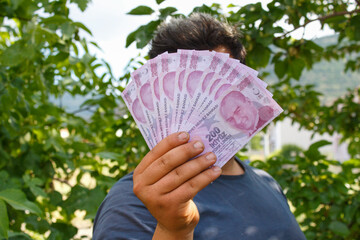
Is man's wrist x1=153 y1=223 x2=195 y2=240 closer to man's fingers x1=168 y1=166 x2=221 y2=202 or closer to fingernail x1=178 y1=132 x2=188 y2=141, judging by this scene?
man's fingers x1=168 y1=166 x2=221 y2=202

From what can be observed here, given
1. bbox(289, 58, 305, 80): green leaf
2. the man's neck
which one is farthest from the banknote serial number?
bbox(289, 58, 305, 80): green leaf

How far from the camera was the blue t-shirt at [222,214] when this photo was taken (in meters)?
1.10

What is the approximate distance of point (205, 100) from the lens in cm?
102

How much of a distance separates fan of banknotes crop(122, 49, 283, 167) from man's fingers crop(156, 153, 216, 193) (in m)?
0.11

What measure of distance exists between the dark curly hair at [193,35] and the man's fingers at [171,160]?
22.9 inches

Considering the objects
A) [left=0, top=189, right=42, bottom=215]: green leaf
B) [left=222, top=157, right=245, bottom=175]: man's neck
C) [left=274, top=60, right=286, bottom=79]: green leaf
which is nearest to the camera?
[left=0, top=189, right=42, bottom=215]: green leaf

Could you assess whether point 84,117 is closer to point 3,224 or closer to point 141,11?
point 141,11

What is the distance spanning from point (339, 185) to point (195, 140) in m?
2.03

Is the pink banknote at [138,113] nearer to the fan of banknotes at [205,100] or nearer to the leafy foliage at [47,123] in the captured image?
the fan of banknotes at [205,100]

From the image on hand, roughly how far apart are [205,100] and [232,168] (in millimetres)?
581

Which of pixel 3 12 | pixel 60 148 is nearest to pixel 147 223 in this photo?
pixel 60 148

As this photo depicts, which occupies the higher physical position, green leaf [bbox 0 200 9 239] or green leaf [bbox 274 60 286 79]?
green leaf [bbox 274 60 286 79]

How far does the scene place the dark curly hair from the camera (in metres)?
1.35

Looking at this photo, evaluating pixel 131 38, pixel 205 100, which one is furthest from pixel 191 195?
pixel 131 38
